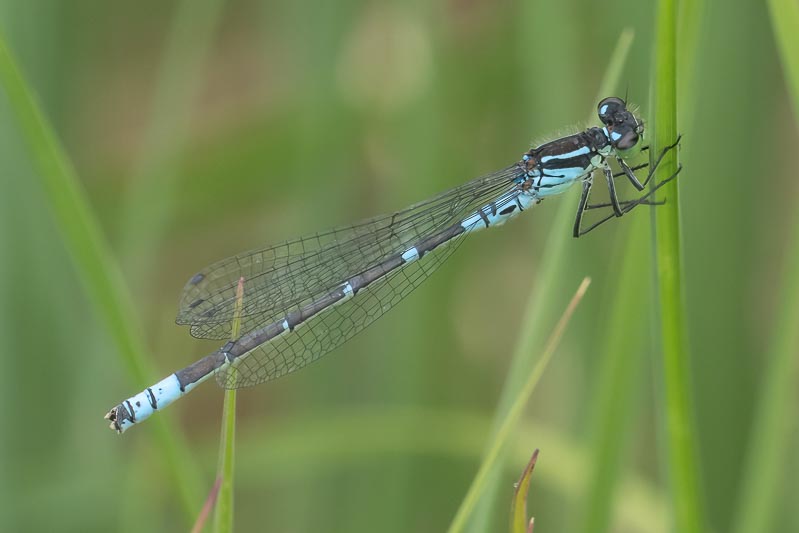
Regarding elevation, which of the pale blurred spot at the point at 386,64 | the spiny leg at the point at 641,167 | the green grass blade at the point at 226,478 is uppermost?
the pale blurred spot at the point at 386,64

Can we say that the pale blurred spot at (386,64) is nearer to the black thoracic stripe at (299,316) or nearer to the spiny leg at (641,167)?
the black thoracic stripe at (299,316)

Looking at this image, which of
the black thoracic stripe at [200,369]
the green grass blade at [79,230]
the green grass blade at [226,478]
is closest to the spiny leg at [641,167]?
the green grass blade at [226,478]

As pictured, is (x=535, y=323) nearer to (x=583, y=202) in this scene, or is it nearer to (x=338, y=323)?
(x=583, y=202)

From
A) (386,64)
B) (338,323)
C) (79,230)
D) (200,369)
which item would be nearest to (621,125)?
(338,323)

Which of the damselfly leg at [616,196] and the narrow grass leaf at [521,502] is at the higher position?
the damselfly leg at [616,196]

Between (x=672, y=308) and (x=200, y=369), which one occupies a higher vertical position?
(x=200, y=369)

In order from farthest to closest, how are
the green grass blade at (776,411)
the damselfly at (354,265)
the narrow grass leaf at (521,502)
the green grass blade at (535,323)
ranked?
1. the damselfly at (354,265)
2. the green grass blade at (776,411)
3. the green grass blade at (535,323)
4. the narrow grass leaf at (521,502)

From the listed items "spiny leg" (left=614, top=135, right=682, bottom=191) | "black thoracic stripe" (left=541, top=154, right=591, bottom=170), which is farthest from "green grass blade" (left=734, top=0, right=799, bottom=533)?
"black thoracic stripe" (left=541, top=154, right=591, bottom=170)
